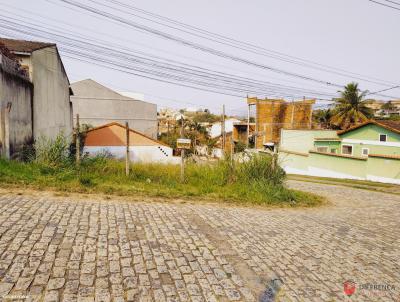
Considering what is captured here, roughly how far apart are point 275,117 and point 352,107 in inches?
397

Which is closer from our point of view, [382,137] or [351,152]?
[382,137]

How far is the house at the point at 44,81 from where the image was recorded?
40.1 feet

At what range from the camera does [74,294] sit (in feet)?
10.5

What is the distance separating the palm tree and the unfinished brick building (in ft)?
12.3

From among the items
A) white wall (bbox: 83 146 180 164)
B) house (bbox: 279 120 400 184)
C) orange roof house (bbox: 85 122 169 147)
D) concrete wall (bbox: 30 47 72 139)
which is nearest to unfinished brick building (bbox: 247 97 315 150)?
house (bbox: 279 120 400 184)

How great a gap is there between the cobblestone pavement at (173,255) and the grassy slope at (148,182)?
1.31 metres

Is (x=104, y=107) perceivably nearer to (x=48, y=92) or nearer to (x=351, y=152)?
(x=48, y=92)

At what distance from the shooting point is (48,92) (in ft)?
48.6

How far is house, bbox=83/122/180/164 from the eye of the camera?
23.4m

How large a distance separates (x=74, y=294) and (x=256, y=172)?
8583 mm

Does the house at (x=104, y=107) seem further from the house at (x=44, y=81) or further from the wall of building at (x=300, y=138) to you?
the wall of building at (x=300, y=138)

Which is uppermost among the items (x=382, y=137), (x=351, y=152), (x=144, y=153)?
(x=382, y=137)

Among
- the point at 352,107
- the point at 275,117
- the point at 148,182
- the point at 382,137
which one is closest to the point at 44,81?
the point at 148,182

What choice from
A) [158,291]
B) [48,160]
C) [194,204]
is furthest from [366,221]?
[48,160]
